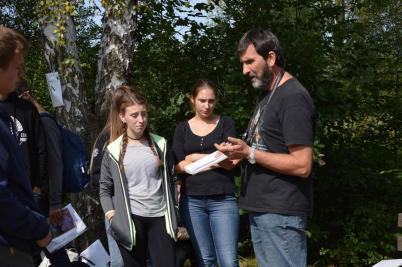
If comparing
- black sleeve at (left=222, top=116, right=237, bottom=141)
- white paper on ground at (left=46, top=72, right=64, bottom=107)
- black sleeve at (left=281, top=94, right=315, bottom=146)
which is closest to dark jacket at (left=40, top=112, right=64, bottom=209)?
white paper on ground at (left=46, top=72, right=64, bottom=107)

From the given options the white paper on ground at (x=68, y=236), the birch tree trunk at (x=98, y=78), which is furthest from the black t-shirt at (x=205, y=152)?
the birch tree trunk at (x=98, y=78)

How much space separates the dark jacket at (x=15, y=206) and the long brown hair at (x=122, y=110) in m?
1.70

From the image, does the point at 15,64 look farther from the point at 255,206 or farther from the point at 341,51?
the point at 341,51

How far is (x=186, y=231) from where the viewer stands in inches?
186

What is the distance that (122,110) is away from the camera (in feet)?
14.0

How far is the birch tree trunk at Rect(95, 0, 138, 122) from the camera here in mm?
5590

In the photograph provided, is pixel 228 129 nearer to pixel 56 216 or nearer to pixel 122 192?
pixel 122 192

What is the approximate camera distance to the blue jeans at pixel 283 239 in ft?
9.91

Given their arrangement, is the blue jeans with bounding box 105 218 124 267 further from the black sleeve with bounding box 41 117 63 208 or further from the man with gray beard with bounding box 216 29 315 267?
the man with gray beard with bounding box 216 29 315 267

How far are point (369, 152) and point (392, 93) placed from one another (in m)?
Result: 0.79

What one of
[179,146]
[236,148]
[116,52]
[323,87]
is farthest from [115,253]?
[323,87]

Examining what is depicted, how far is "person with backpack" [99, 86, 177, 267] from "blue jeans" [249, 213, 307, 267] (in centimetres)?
112

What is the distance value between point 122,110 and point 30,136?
0.67 meters

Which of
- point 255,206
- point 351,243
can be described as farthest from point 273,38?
point 351,243
